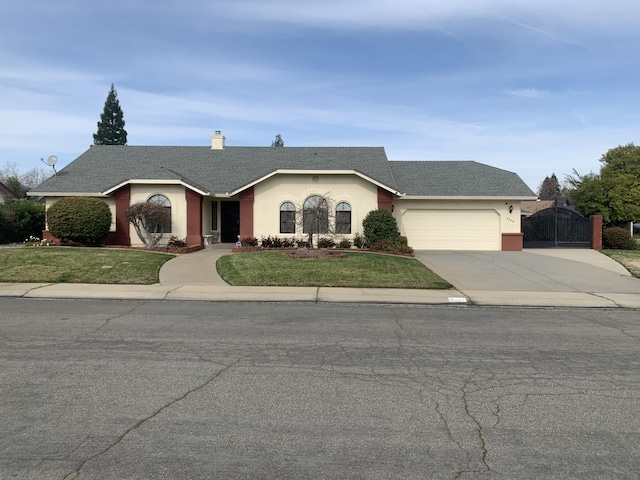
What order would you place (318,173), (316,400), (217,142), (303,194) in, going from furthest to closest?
(217,142) → (303,194) → (318,173) → (316,400)

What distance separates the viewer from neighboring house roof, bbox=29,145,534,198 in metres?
24.4

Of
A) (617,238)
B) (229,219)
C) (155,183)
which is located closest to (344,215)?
(229,219)

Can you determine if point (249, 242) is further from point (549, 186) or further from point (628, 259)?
point (549, 186)

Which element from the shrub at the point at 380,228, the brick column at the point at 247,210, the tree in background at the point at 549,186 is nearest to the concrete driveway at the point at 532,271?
the shrub at the point at 380,228

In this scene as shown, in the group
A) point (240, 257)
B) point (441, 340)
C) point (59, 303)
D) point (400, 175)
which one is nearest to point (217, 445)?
point (441, 340)

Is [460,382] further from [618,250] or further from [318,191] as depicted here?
[618,250]

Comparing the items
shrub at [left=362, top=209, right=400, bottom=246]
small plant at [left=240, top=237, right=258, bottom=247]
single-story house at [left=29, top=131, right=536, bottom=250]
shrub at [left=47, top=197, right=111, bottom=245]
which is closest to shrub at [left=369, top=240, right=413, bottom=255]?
shrub at [left=362, top=209, right=400, bottom=246]

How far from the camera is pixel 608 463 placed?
3.94 meters

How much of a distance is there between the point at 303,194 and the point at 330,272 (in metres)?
8.95

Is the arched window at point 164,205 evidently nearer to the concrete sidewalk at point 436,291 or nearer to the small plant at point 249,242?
the small plant at point 249,242

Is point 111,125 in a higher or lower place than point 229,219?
higher

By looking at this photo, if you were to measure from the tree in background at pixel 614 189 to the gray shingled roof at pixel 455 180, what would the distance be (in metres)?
4.33

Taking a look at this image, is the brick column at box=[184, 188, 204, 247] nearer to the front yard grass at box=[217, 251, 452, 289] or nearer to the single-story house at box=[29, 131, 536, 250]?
the single-story house at box=[29, 131, 536, 250]

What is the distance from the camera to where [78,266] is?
1611 centimetres
